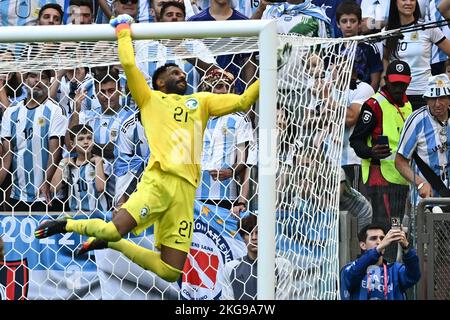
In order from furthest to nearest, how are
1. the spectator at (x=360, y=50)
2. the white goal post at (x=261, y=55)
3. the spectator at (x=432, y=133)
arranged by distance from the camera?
the spectator at (x=360, y=50)
the spectator at (x=432, y=133)
the white goal post at (x=261, y=55)

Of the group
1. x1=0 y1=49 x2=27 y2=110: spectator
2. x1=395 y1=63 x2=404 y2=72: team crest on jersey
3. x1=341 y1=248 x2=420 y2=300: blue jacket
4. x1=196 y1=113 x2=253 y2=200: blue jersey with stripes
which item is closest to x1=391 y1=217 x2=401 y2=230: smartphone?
x1=341 y1=248 x2=420 y2=300: blue jacket

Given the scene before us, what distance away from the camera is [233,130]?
611 cm

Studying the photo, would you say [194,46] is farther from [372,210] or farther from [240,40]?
[372,210]

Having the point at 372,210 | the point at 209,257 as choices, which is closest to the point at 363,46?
the point at 372,210

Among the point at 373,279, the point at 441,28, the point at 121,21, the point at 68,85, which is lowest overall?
the point at 373,279

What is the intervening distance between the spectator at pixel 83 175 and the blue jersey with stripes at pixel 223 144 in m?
0.65

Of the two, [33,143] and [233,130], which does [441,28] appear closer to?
[233,130]

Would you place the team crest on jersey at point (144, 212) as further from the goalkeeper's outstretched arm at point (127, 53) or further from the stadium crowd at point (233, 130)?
the stadium crowd at point (233, 130)

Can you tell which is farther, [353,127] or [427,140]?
[353,127]

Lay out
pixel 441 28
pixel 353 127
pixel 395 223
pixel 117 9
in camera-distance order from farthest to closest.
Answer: pixel 117 9 < pixel 441 28 < pixel 353 127 < pixel 395 223

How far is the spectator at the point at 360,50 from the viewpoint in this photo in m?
6.89

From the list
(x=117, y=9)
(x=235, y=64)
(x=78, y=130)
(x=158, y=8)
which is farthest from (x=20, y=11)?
(x=235, y=64)

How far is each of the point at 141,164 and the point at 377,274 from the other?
62.9 inches

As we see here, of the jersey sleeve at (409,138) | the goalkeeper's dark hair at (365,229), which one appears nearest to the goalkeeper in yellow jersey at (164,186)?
the goalkeeper's dark hair at (365,229)
